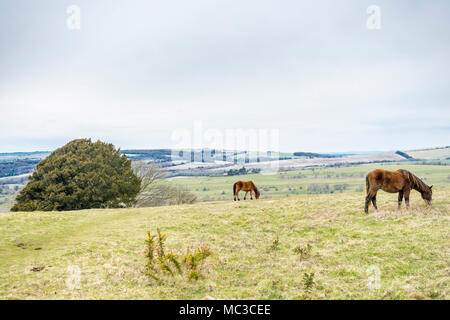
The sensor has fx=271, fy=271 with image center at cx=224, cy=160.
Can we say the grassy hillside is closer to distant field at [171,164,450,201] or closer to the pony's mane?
the pony's mane

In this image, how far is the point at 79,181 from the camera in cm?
2964

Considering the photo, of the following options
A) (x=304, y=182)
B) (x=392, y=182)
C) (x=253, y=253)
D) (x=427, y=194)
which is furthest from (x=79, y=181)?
(x=304, y=182)

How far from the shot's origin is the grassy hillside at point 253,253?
7691 mm

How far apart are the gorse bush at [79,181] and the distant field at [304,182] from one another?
5161cm

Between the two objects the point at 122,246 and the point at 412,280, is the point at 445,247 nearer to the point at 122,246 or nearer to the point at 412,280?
the point at 412,280

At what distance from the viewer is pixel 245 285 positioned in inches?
336

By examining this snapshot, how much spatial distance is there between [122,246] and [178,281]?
16.9 ft

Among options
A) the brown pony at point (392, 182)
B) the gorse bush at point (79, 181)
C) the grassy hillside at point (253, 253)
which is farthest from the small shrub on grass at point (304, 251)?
the gorse bush at point (79, 181)

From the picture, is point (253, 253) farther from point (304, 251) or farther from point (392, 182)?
point (392, 182)

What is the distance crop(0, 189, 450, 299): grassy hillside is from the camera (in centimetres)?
Answer: 769

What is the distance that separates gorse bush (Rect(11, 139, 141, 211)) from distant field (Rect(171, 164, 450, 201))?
5161 centimetres

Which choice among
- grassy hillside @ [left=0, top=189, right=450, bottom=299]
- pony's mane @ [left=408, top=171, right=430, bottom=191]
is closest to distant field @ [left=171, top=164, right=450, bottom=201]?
grassy hillside @ [left=0, top=189, right=450, bottom=299]

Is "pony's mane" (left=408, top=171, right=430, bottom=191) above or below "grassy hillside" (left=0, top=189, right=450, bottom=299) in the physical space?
above

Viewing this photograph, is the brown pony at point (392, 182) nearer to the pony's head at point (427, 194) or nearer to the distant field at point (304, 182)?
the pony's head at point (427, 194)
